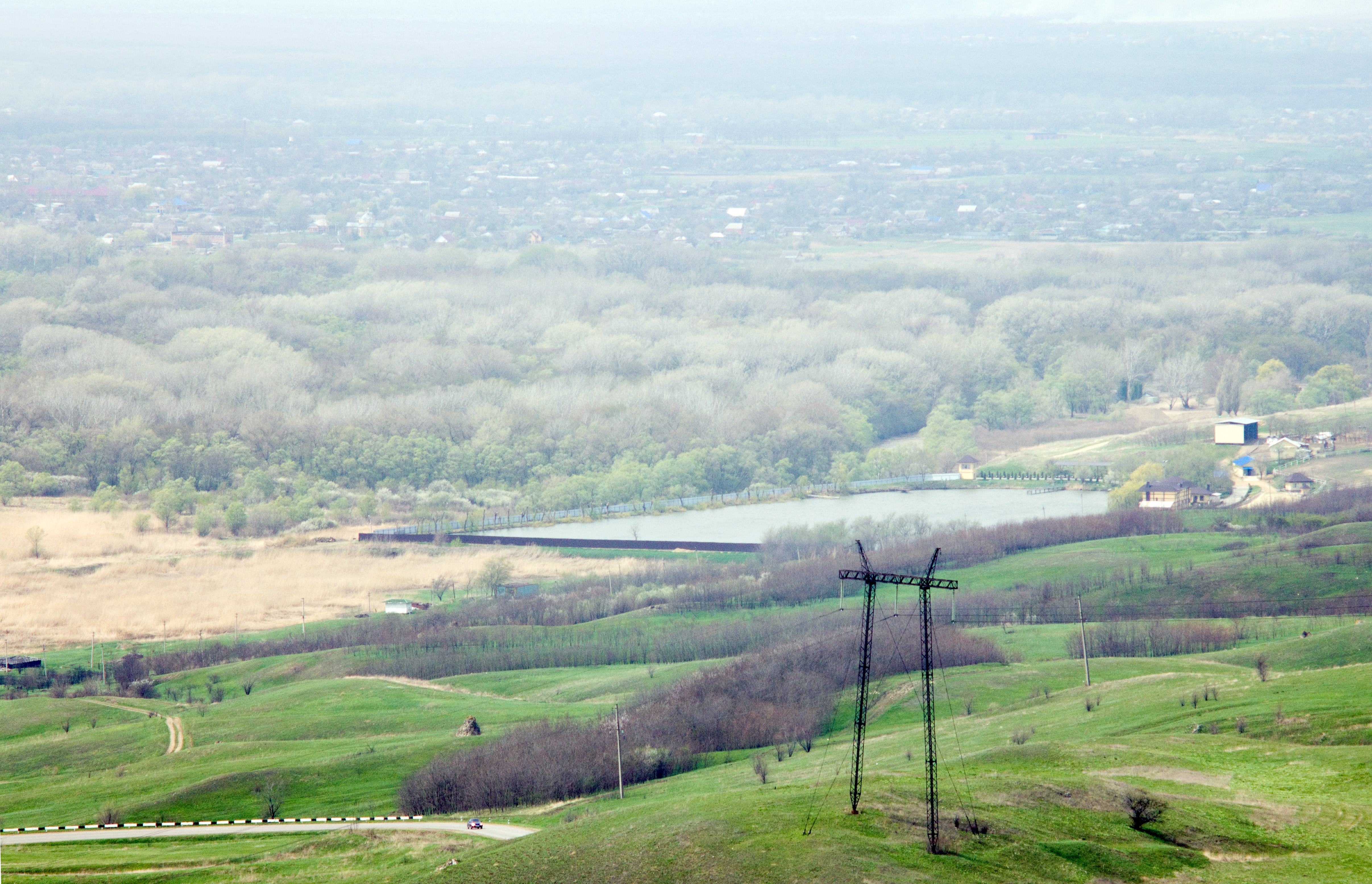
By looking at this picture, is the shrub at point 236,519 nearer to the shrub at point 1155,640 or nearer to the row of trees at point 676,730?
the row of trees at point 676,730

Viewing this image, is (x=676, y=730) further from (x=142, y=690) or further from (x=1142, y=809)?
(x=142, y=690)

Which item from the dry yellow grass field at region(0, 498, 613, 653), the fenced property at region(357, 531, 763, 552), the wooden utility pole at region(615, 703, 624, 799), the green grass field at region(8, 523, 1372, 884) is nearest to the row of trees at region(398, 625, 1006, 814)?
the wooden utility pole at region(615, 703, 624, 799)

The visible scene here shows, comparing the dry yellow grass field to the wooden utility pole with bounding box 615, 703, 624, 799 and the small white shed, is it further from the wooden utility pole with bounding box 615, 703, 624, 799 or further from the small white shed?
the small white shed

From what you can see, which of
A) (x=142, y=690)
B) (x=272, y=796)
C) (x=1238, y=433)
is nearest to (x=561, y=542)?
(x=142, y=690)

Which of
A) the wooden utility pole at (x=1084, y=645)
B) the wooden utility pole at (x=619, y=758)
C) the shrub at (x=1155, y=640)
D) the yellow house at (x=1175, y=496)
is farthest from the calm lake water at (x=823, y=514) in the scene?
the wooden utility pole at (x=619, y=758)

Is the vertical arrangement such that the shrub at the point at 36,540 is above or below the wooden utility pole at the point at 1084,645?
above

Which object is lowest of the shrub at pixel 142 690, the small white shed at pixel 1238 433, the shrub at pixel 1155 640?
the shrub at pixel 142 690
